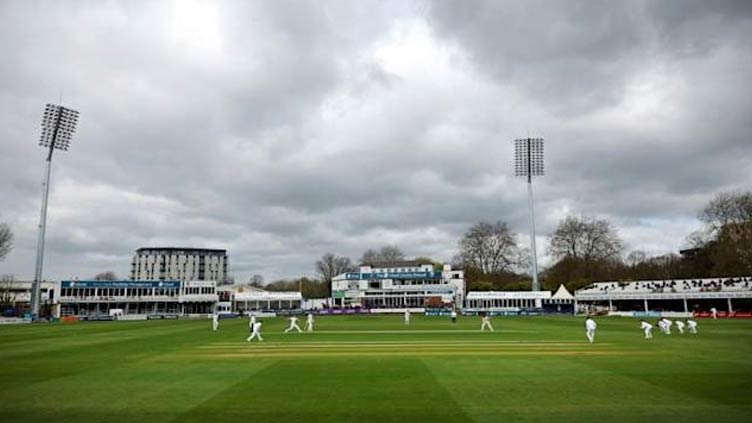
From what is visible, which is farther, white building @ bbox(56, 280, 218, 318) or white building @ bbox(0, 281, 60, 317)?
white building @ bbox(56, 280, 218, 318)

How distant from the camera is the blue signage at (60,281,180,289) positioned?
9219 cm

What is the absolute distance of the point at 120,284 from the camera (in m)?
94.8

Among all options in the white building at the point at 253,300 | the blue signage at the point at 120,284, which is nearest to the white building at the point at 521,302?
the white building at the point at 253,300

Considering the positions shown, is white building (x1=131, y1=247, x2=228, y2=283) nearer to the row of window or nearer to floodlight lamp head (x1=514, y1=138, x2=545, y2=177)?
the row of window

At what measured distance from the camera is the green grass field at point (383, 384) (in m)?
11.1

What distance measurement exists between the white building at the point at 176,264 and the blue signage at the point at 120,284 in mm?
87036

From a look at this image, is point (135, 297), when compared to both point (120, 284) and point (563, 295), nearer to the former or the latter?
point (120, 284)

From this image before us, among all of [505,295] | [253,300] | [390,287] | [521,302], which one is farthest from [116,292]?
[521,302]

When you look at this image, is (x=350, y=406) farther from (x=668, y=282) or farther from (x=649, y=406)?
(x=668, y=282)

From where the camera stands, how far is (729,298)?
2472 inches

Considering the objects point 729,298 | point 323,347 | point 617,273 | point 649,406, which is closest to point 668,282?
point 729,298

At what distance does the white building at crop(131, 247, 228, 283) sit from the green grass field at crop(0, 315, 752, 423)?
171 meters

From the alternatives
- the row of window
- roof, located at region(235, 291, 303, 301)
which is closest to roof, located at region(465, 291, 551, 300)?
roof, located at region(235, 291, 303, 301)

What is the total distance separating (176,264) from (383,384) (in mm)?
190038
